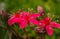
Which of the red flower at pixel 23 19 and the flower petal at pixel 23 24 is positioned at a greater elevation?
the red flower at pixel 23 19

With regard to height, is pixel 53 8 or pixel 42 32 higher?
pixel 53 8

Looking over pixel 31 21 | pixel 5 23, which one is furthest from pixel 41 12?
pixel 5 23

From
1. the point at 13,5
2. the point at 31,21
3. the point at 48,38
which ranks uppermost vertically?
the point at 13,5

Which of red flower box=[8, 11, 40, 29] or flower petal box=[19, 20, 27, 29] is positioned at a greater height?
red flower box=[8, 11, 40, 29]

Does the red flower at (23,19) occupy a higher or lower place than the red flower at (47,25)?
higher

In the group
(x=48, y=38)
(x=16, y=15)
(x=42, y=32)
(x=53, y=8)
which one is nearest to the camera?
(x=42, y=32)

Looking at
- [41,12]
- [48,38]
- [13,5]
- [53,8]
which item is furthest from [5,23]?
[13,5]

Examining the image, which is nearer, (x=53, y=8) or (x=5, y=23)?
(x=5, y=23)

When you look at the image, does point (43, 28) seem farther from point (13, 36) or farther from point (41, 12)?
point (13, 36)

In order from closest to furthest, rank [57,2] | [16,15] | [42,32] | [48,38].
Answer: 1. [42,32]
2. [16,15]
3. [48,38]
4. [57,2]

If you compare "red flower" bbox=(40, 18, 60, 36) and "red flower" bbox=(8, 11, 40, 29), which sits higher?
"red flower" bbox=(8, 11, 40, 29)
